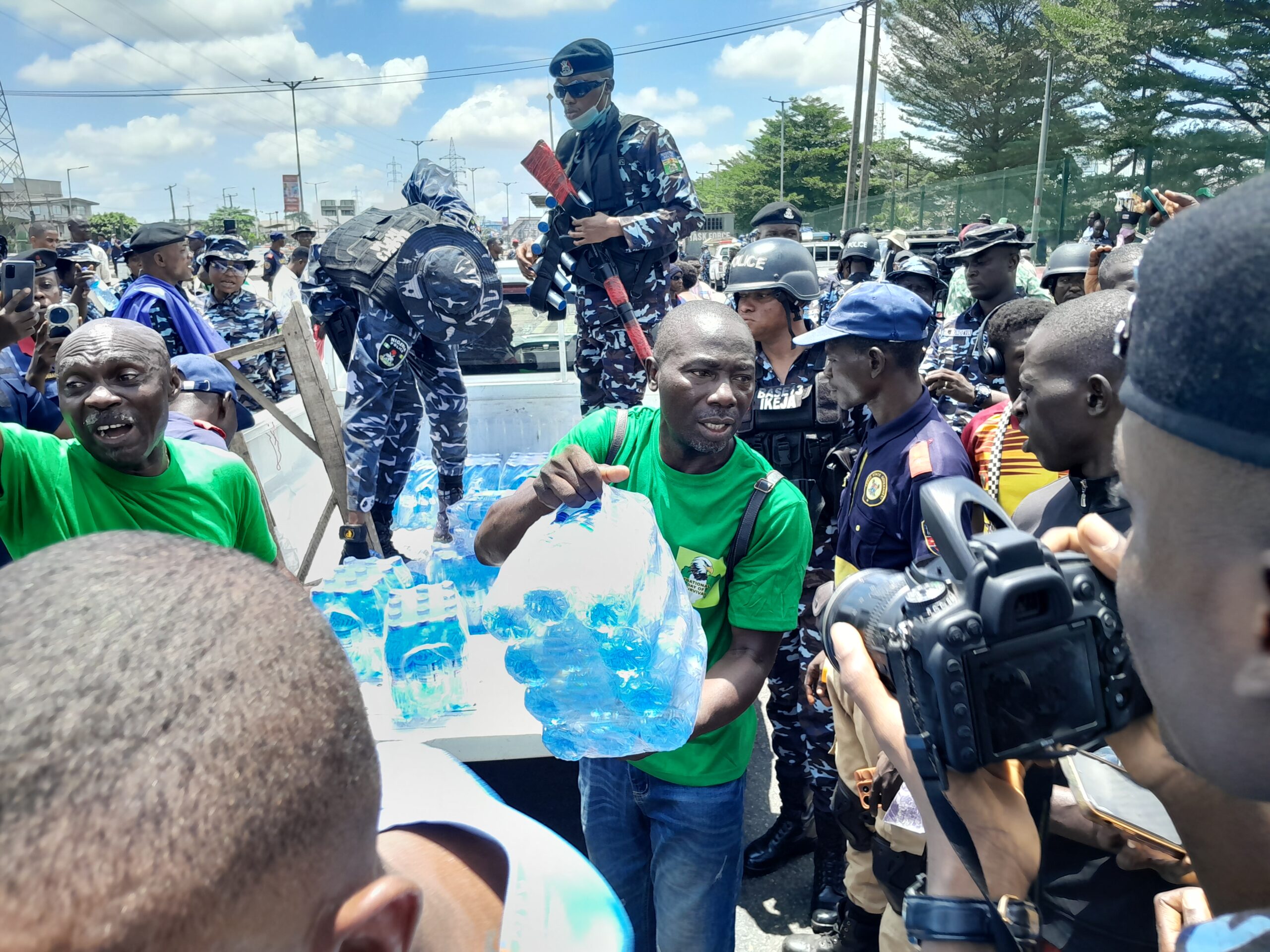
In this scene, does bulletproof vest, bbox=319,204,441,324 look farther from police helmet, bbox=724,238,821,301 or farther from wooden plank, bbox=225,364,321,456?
police helmet, bbox=724,238,821,301

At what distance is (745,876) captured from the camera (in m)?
3.22

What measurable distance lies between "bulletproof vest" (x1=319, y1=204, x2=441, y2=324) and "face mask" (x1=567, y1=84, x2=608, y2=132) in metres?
0.85

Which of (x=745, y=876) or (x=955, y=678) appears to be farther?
(x=745, y=876)

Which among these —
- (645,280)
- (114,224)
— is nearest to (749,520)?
(645,280)

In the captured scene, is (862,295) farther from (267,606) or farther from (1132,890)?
(267,606)

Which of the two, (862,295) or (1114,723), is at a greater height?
(862,295)

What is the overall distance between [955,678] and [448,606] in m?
2.30

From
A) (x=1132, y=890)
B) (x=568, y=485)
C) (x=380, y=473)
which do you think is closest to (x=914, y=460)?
(x=568, y=485)

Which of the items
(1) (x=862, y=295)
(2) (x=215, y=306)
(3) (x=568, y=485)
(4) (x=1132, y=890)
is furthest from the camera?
(2) (x=215, y=306)

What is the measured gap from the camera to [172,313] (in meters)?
4.56

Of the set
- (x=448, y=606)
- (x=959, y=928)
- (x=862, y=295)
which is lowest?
(x=448, y=606)

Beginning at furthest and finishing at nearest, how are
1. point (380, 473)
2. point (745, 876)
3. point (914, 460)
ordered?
point (380, 473)
point (745, 876)
point (914, 460)

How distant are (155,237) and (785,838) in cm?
500

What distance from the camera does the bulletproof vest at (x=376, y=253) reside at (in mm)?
4324
